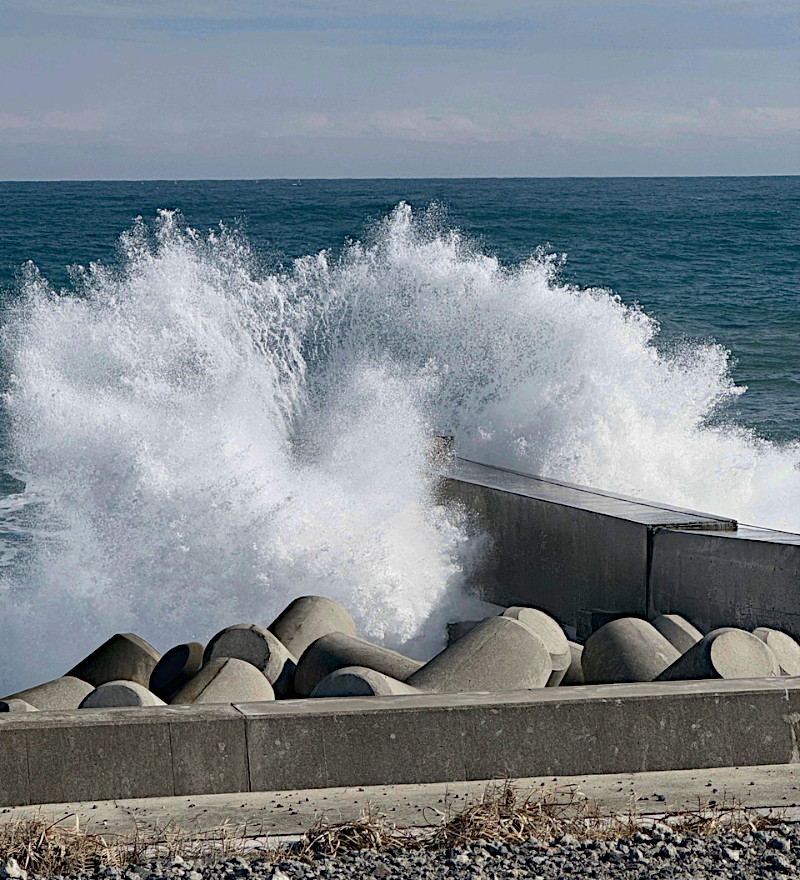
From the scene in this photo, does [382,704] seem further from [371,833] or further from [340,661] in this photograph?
[340,661]

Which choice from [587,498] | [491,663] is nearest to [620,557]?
[587,498]

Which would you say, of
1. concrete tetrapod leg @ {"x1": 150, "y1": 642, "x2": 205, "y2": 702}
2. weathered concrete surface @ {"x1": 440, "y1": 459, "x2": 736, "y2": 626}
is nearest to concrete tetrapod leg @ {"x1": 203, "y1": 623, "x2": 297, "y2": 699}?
concrete tetrapod leg @ {"x1": 150, "y1": 642, "x2": 205, "y2": 702}

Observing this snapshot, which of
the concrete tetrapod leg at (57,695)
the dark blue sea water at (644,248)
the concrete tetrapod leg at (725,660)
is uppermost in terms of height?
the dark blue sea water at (644,248)

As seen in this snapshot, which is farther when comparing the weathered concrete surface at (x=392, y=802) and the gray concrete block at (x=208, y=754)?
the gray concrete block at (x=208, y=754)

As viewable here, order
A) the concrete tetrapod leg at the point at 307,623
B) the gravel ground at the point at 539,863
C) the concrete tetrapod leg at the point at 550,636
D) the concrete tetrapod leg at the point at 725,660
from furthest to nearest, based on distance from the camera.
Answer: the concrete tetrapod leg at the point at 307,623, the concrete tetrapod leg at the point at 550,636, the concrete tetrapod leg at the point at 725,660, the gravel ground at the point at 539,863

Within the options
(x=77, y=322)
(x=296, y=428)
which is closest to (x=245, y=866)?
(x=296, y=428)

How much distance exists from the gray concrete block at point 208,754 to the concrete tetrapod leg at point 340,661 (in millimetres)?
1299

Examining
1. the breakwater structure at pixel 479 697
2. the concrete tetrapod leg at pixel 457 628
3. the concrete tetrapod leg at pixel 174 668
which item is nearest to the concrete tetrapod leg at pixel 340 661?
the breakwater structure at pixel 479 697

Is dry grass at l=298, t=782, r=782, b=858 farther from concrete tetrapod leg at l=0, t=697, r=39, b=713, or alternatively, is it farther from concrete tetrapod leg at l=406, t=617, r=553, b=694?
concrete tetrapod leg at l=0, t=697, r=39, b=713

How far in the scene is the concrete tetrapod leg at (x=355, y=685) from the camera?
14.0 ft

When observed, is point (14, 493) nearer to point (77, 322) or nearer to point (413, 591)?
point (77, 322)

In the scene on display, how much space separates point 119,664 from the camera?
5.69m

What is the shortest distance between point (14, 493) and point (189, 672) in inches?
294

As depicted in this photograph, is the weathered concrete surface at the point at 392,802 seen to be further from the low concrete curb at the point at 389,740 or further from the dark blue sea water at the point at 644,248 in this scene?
the dark blue sea water at the point at 644,248
